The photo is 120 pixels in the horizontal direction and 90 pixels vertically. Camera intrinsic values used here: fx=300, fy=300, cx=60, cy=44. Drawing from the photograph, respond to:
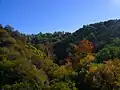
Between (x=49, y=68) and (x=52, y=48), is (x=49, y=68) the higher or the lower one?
the lower one

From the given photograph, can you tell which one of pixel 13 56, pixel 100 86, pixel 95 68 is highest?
pixel 13 56

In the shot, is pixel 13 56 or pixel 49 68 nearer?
pixel 13 56

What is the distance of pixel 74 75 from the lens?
54188mm

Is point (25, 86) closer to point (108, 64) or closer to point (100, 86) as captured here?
point (100, 86)

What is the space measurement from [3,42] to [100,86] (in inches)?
1104

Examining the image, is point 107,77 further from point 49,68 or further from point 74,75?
point 49,68

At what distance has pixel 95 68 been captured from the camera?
171ft

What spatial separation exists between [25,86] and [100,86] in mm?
12010

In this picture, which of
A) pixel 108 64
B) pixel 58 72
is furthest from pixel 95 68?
pixel 58 72

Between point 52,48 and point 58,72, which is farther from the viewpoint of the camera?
point 52,48

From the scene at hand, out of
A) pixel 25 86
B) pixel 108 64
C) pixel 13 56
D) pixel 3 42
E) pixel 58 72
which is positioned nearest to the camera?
pixel 25 86

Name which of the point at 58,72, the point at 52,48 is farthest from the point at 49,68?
the point at 52,48

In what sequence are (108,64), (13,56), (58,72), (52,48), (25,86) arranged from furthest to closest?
(52,48) < (58,72) < (13,56) < (108,64) < (25,86)

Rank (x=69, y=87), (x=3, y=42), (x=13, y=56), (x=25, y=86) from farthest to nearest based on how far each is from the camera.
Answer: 1. (x=3, y=42)
2. (x=13, y=56)
3. (x=69, y=87)
4. (x=25, y=86)
